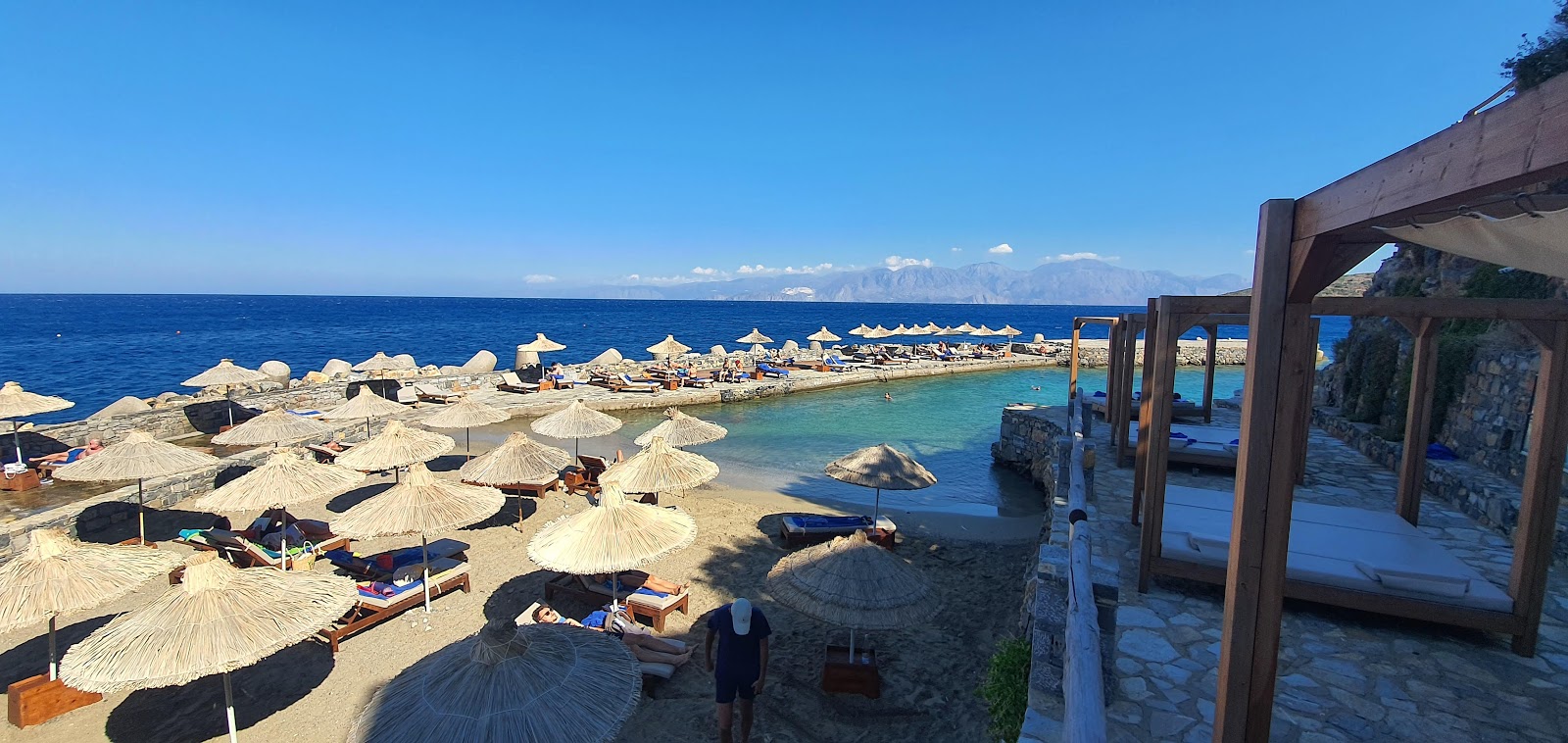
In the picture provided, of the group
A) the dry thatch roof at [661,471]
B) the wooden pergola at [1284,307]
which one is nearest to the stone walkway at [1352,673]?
the wooden pergola at [1284,307]

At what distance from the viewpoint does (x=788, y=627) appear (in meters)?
7.79

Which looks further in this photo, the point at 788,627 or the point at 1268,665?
the point at 788,627

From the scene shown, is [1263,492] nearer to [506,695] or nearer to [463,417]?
[506,695]

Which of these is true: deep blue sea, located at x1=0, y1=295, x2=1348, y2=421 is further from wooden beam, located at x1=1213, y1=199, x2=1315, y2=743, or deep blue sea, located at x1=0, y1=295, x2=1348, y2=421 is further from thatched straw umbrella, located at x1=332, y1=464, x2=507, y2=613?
wooden beam, located at x1=1213, y1=199, x2=1315, y2=743

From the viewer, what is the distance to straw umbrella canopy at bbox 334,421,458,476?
422 inches

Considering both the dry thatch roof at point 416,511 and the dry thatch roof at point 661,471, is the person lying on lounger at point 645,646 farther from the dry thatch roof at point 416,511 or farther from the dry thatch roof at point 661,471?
the dry thatch roof at point 661,471

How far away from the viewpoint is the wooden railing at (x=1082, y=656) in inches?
125

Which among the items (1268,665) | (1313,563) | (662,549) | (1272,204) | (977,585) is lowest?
(977,585)

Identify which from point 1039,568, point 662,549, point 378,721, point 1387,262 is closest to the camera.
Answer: point 378,721

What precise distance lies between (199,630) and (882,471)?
26.4 ft

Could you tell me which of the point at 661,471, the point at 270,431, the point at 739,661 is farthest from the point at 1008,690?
the point at 270,431

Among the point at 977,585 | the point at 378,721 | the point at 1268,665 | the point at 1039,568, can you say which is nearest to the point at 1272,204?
the point at 1268,665

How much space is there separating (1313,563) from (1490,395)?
7028 mm

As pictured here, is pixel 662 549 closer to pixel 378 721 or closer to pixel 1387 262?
pixel 378 721
